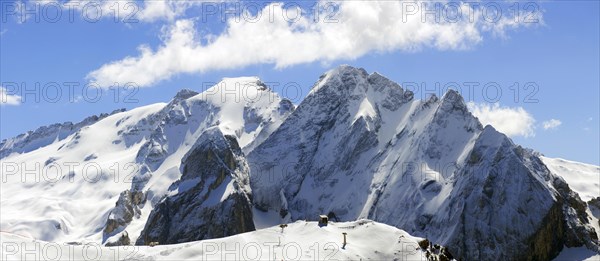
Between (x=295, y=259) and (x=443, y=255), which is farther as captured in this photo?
(x=443, y=255)

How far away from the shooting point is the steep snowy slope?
3273 inches

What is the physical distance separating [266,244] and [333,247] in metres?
7.00

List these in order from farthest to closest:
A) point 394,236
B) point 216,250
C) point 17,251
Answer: point 394,236 < point 216,250 < point 17,251

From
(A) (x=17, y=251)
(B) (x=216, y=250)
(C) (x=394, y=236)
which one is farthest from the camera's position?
(C) (x=394, y=236)

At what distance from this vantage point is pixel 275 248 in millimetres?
87625

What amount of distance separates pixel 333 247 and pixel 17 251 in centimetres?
3131

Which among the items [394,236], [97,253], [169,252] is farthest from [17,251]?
[394,236]

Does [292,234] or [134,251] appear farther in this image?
[292,234]

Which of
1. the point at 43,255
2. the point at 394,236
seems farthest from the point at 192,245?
the point at 394,236

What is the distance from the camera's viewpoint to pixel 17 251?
79.9 m

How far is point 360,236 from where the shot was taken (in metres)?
94.2

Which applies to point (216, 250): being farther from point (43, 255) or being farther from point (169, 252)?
point (43, 255)

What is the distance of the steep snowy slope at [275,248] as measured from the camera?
83125mm

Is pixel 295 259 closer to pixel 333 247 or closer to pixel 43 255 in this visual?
pixel 333 247
